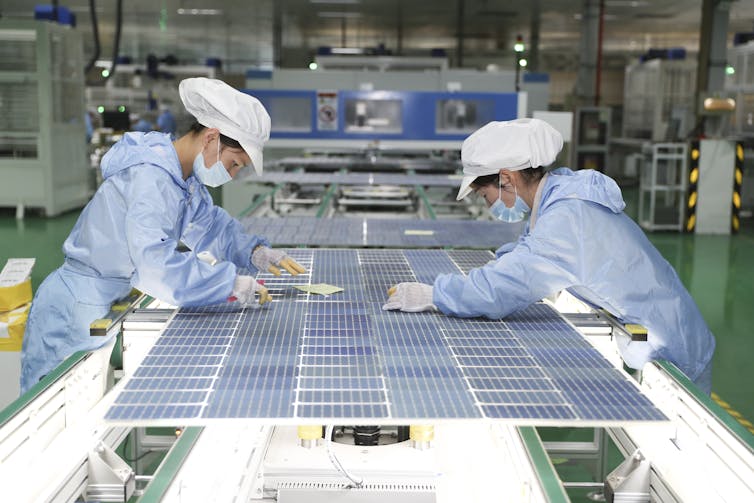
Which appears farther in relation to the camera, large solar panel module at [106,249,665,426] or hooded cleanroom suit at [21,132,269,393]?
hooded cleanroom suit at [21,132,269,393]

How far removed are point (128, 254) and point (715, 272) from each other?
6.96 metres

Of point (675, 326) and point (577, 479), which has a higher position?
point (675, 326)

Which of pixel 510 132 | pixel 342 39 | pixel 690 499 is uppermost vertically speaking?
pixel 342 39

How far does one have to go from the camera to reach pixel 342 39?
21984mm

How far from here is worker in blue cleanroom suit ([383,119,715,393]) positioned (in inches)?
90.1

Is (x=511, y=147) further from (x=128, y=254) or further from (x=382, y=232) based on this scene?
(x=382, y=232)

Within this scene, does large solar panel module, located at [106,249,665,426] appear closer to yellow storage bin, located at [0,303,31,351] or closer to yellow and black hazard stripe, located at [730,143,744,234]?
yellow storage bin, located at [0,303,31,351]

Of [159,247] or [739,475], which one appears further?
[159,247]

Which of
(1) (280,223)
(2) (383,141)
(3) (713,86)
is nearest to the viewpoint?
(1) (280,223)

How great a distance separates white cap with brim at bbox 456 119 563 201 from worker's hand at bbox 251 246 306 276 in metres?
0.77

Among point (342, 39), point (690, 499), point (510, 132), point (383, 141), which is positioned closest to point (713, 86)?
point (383, 141)

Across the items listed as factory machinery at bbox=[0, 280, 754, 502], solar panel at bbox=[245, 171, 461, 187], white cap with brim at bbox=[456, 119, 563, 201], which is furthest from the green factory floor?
solar panel at bbox=[245, 171, 461, 187]

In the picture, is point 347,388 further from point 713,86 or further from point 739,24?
point 739,24

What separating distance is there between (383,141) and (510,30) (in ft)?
45.2
